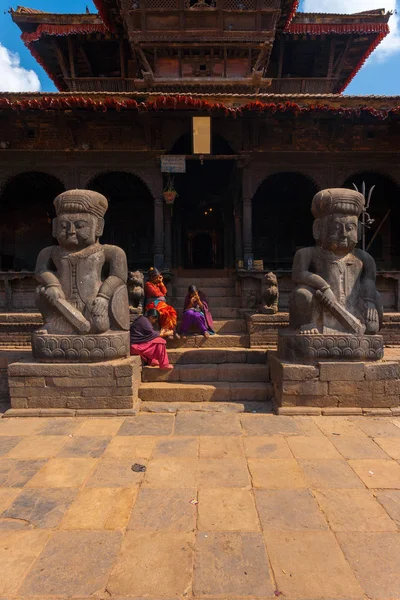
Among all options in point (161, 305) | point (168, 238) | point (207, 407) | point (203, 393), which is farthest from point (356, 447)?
point (168, 238)

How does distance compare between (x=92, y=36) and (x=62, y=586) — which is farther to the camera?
(x=92, y=36)

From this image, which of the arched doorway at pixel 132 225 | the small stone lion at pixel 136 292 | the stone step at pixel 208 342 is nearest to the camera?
the stone step at pixel 208 342

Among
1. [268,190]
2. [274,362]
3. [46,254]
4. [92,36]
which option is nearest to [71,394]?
[46,254]

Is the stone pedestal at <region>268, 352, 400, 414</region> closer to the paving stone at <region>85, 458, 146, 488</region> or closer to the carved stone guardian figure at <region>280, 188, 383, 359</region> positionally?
the carved stone guardian figure at <region>280, 188, 383, 359</region>

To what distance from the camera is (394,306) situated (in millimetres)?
9125

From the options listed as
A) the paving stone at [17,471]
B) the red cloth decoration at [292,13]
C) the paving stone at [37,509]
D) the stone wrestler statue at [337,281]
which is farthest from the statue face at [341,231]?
the red cloth decoration at [292,13]

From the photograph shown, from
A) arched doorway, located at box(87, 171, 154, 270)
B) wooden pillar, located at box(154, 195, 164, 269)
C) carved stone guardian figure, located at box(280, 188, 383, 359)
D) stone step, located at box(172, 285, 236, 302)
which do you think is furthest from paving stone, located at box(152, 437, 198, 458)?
arched doorway, located at box(87, 171, 154, 270)

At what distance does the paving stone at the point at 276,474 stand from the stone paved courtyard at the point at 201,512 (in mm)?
14

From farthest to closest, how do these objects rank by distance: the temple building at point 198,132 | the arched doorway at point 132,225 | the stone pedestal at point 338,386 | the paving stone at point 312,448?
the arched doorway at point 132,225 < the temple building at point 198,132 < the stone pedestal at point 338,386 < the paving stone at point 312,448

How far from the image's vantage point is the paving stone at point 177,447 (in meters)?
3.45

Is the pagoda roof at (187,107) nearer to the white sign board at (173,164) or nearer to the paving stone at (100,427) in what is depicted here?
the white sign board at (173,164)

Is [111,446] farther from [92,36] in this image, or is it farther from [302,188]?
[92,36]

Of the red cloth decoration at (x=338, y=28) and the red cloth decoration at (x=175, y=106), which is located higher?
the red cloth decoration at (x=338, y=28)

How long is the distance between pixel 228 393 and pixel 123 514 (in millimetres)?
2824
